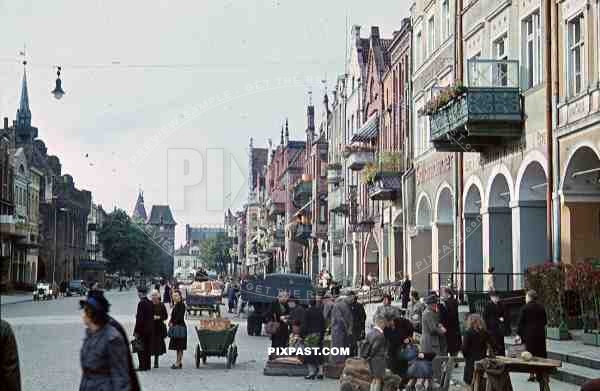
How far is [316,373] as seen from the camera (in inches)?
721

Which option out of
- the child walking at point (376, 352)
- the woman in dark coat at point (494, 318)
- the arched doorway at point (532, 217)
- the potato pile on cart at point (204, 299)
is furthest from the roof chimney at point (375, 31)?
the child walking at point (376, 352)

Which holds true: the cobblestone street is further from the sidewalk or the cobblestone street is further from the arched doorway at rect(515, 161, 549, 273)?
the sidewalk

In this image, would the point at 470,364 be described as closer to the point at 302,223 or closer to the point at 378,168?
the point at 378,168

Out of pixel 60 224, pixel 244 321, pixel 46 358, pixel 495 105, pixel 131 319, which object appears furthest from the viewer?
pixel 60 224

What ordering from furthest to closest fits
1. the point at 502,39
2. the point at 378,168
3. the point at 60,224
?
the point at 60,224 < the point at 378,168 < the point at 502,39

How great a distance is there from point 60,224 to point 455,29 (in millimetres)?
80115

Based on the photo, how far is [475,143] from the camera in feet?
93.8

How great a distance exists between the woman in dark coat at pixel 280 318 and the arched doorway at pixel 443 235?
13.4 metres

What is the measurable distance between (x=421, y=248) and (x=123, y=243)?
88.5 m

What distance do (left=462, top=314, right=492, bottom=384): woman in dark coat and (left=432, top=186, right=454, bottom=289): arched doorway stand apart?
1986 centimetres

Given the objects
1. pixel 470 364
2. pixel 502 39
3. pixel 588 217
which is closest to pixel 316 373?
pixel 470 364

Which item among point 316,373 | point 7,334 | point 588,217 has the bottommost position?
point 316,373

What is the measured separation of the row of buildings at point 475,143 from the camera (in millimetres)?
23406

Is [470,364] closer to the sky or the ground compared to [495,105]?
closer to the ground
